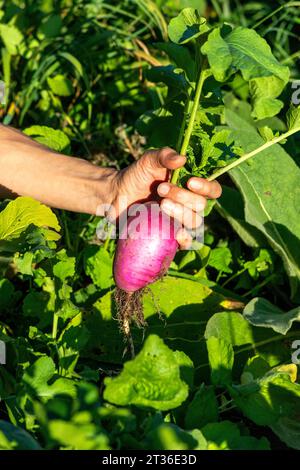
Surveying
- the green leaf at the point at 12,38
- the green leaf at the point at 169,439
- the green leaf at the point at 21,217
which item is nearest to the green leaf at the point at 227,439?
the green leaf at the point at 169,439

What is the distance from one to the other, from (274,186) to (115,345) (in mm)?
778

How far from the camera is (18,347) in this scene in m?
1.98

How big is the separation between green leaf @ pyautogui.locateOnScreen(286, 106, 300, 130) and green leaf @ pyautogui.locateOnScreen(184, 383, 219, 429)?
2.49 feet

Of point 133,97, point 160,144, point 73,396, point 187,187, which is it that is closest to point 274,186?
point 160,144

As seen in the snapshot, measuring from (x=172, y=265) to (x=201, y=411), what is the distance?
0.87 meters

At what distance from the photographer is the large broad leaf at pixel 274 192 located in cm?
255

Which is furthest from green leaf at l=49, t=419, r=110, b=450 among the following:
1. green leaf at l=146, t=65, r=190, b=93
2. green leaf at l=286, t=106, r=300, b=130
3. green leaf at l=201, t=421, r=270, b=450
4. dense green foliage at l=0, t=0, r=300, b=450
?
green leaf at l=146, t=65, r=190, b=93

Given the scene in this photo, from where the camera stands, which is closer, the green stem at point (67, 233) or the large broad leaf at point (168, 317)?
the large broad leaf at point (168, 317)

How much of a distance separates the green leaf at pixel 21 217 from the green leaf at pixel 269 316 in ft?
2.02

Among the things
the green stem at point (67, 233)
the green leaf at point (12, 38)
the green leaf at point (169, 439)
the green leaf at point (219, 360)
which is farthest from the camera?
the green leaf at point (12, 38)

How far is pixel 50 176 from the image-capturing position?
2.33m

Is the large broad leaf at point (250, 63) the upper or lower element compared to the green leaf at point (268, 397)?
upper

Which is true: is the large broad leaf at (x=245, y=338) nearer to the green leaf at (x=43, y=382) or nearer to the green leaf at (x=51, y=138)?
the green leaf at (x=43, y=382)

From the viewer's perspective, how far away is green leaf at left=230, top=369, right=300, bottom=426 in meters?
1.78
